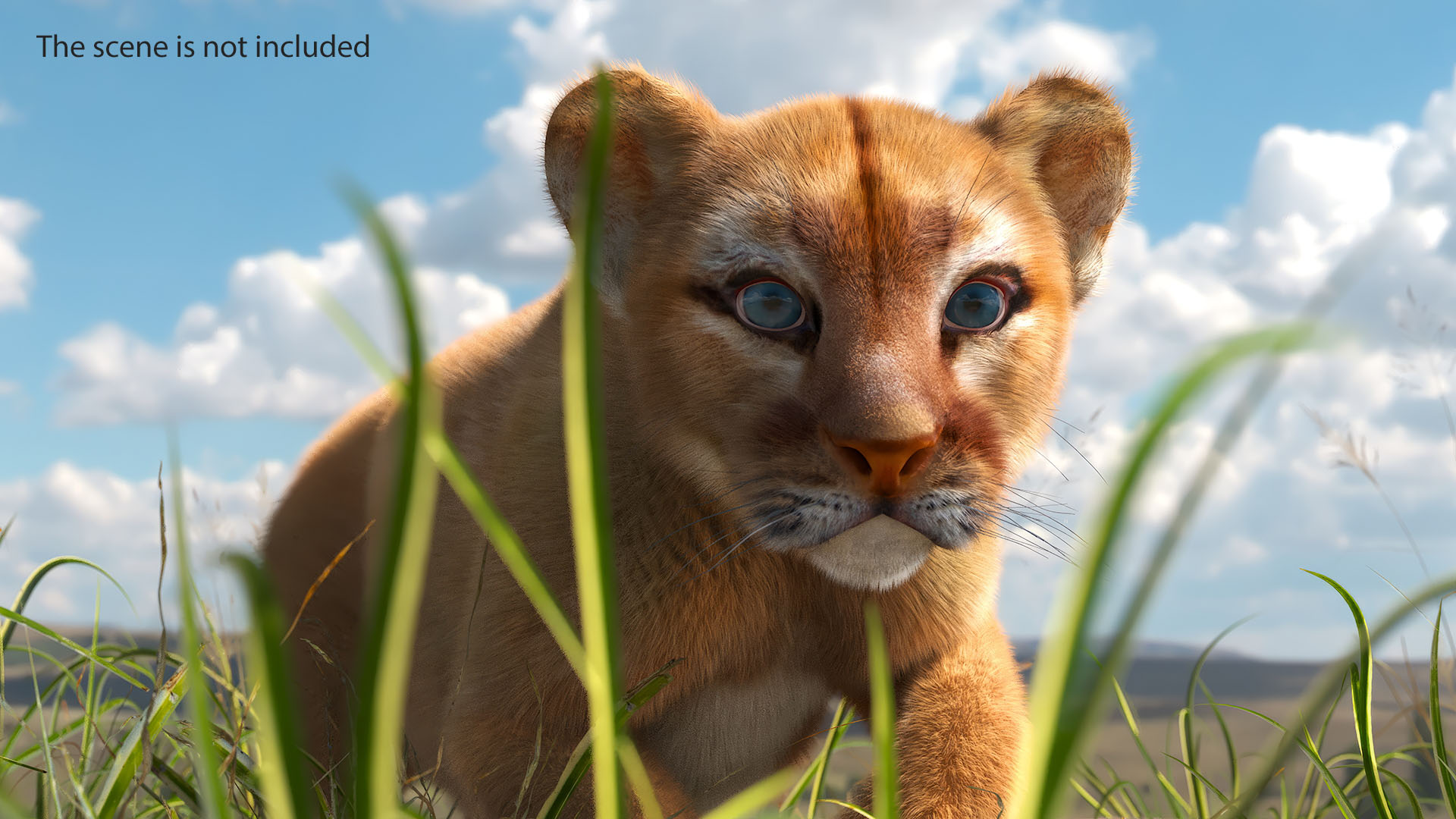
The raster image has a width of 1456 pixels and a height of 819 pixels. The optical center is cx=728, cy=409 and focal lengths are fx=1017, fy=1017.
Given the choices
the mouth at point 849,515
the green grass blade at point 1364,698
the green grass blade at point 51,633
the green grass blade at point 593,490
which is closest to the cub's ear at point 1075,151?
the mouth at point 849,515

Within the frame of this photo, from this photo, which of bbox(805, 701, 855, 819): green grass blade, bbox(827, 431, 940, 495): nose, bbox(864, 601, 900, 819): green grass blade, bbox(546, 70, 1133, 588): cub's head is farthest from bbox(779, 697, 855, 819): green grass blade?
bbox(864, 601, 900, 819): green grass blade

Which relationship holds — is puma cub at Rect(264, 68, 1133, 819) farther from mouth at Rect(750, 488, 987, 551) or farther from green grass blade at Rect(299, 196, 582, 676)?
green grass blade at Rect(299, 196, 582, 676)

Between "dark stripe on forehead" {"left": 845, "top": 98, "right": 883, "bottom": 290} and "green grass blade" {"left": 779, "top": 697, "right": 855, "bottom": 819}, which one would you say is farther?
"green grass blade" {"left": 779, "top": 697, "right": 855, "bottom": 819}

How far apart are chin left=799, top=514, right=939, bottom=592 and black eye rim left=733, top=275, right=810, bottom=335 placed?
0.42 meters

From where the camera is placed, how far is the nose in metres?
1.81

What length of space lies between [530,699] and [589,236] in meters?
1.45

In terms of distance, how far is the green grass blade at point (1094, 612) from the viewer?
3.20 ft

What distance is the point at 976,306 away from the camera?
2.17 metres

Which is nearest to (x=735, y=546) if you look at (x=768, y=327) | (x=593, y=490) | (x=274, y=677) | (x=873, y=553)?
(x=873, y=553)

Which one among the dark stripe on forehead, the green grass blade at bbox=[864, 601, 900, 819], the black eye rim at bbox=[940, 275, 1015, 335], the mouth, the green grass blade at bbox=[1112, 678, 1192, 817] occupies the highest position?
the dark stripe on forehead

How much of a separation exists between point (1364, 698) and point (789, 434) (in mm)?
1148

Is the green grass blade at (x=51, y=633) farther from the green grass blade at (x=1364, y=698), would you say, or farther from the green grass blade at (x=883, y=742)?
the green grass blade at (x=1364, y=698)

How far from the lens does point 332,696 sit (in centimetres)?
326

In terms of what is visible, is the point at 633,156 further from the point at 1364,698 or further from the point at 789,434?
the point at 1364,698
